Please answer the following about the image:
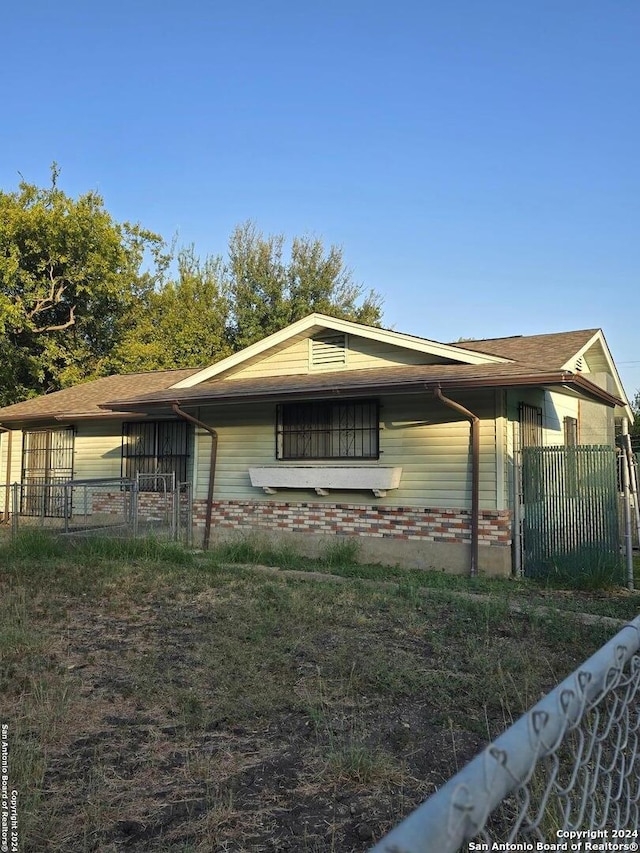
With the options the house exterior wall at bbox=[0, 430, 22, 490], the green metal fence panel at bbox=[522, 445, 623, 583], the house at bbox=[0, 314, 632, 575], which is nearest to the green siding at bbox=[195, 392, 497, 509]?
the house at bbox=[0, 314, 632, 575]

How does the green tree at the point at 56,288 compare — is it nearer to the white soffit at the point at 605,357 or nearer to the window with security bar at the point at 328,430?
the window with security bar at the point at 328,430

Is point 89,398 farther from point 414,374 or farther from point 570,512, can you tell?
point 570,512

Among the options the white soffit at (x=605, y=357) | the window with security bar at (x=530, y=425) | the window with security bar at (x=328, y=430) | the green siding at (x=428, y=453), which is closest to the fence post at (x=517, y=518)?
the green siding at (x=428, y=453)

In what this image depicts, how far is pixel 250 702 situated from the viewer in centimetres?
431

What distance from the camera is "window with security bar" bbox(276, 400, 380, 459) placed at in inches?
444

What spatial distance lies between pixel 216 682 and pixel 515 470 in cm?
650

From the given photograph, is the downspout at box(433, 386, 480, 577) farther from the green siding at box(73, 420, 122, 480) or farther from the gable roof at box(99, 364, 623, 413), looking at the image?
the green siding at box(73, 420, 122, 480)

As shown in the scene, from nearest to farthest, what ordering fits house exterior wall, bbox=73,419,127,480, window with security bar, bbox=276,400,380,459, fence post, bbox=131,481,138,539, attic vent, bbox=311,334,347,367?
window with security bar, bbox=276,400,380,459, fence post, bbox=131,481,138,539, attic vent, bbox=311,334,347,367, house exterior wall, bbox=73,419,127,480

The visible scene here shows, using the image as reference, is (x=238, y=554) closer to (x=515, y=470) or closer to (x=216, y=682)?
(x=515, y=470)

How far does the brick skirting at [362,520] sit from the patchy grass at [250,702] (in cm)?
200

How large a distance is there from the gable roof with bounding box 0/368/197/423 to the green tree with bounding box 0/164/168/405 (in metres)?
5.03

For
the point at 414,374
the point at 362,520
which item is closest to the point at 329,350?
the point at 414,374

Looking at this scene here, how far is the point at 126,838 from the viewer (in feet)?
9.50

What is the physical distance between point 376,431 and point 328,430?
3.18 feet
